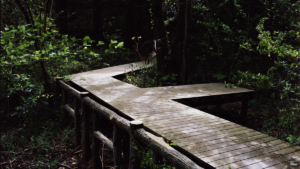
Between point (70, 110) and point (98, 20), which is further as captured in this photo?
point (98, 20)

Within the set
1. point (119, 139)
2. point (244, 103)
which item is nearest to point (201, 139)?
point (119, 139)

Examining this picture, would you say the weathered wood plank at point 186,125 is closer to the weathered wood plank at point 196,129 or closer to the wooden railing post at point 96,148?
the weathered wood plank at point 196,129

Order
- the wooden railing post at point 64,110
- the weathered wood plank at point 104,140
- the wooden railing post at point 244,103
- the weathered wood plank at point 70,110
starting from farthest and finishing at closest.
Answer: the wooden railing post at point 64,110, the weathered wood plank at point 70,110, the wooden railing post at point 244,103, the weathered wood plank at point 104,140

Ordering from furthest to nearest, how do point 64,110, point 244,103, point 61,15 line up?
point 61,15 → point 64,110 → point 244,103

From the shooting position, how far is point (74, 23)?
1775cm

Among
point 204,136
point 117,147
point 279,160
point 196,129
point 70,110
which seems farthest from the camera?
point 70,110

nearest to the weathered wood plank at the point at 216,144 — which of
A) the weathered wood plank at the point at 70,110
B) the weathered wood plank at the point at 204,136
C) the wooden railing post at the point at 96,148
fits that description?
the weathered wood plank at the point at 204,136

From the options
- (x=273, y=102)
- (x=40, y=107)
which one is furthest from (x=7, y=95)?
(x=273, y=102)

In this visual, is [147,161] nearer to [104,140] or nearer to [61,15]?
[104,140]

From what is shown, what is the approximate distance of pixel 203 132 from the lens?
418 cm

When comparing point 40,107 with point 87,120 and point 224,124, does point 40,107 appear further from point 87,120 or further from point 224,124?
point 224,124

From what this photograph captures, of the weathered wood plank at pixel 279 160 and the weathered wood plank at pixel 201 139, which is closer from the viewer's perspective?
the weathered wood plank at pixel 279 160

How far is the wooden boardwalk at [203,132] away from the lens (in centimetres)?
327

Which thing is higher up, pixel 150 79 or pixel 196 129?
pixel 150 79
